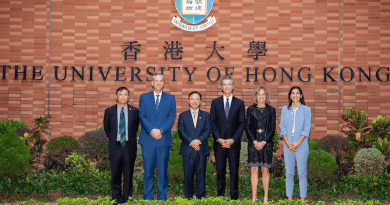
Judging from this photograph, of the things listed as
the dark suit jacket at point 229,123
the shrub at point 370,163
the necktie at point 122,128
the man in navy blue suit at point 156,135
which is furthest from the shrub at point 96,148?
the shrub at point 370,163

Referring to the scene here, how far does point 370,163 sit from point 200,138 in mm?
3654

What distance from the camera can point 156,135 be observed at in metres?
Result: 4.79

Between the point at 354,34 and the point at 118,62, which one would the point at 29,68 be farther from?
the point at 354,34

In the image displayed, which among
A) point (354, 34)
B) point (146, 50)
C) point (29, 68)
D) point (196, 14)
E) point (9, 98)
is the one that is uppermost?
point (196, 14)

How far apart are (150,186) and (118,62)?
4.08m

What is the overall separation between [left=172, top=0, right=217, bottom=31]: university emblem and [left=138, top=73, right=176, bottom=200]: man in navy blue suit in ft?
10.4

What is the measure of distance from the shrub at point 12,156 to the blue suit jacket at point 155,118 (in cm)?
245

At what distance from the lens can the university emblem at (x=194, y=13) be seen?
7613 millimetres

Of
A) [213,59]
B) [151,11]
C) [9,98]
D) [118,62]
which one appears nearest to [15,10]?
[9,98]

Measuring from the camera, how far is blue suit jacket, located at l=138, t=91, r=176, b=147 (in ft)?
16.1

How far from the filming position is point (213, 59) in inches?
304

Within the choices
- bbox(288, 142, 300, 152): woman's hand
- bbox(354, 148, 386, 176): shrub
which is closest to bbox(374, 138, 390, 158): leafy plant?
bbox(354, 148, 386, 176): shrub

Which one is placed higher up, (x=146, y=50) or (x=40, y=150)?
(x=146, y=50)

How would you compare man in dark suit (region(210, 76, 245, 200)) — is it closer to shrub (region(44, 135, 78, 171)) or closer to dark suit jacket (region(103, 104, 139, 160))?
dark suit jacket (region(103, 104, 139, 160))
